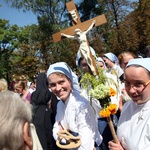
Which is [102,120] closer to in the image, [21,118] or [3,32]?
[21,118]

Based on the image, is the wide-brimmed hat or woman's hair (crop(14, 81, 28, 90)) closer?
the wide-brimmed hat

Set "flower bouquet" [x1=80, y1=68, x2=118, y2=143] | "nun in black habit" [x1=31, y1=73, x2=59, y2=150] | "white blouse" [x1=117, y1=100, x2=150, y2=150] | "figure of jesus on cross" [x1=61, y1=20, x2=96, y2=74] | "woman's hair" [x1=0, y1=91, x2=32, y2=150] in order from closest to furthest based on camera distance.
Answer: "woman's hair" [x1=0, y1=91, x2=32, y2=150] → "white blouse" [x1=117, y1=100, x2=150, y2=150] → "flower bouquet" [x1=80, y1=68, x2=118, y2=143] → "figure of jesus on cross" [x1=61, y1=20, x2=96, y2=74] → "nun in black habit" [x1=31, y1=73, x2=59, y2=150]

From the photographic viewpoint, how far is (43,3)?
2084cm

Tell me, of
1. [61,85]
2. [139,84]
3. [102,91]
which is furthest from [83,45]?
[139,84]

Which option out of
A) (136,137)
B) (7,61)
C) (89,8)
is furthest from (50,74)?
(7,61)

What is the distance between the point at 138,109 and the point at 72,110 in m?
0.87

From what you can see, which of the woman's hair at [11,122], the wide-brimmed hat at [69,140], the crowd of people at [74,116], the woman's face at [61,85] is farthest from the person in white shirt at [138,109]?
the woman's hair at [11,122]

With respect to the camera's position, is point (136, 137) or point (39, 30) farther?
point (39, 30)

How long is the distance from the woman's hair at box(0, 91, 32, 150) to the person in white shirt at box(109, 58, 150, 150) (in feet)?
3.59

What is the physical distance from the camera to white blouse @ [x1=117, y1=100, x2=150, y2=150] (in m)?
2.20

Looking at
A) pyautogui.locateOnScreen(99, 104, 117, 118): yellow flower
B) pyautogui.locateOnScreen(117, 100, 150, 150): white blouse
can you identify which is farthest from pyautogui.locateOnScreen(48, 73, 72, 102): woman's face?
pyautogui.locateOnScreen(117, 100, 150, 150): white blouse

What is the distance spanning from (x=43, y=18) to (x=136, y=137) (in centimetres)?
1979

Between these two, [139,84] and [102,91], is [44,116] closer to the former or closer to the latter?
[102,91]

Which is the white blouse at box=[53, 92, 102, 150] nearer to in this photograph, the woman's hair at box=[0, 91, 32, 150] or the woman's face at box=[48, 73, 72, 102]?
the woman's face at box=[48, 73, 72, 102]
